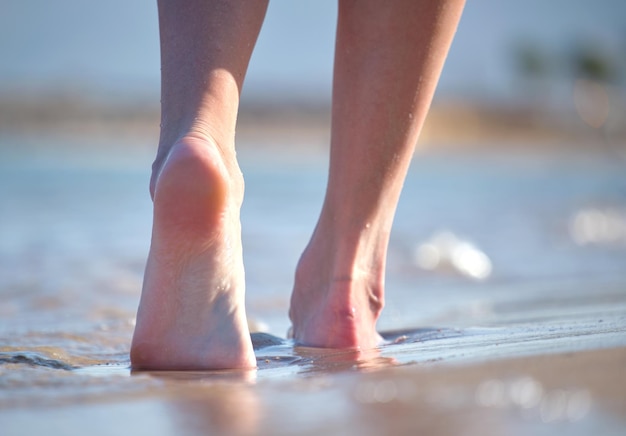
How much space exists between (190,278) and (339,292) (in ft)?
1.04

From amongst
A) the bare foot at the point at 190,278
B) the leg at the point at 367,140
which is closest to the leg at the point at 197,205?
the bare foot at the point at 190,278

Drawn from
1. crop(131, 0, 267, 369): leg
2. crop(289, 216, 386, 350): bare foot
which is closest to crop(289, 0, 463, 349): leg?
crop(289, 216, 386, 350): bare foot

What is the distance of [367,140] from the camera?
1.29m

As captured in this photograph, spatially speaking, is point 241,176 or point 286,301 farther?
point 286,301

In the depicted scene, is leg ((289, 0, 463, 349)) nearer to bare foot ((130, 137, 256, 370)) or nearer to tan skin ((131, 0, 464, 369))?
tan skin ((131, 0, 464, 369))

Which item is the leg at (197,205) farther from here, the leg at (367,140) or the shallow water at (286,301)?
the leg at (367,140)

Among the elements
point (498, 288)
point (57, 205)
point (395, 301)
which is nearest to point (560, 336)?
point (395, 301)

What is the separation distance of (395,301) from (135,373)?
1242 millimetres

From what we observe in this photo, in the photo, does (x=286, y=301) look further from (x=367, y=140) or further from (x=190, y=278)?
(x=190, y=278)

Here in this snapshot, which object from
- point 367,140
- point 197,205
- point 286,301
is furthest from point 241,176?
point 286,301

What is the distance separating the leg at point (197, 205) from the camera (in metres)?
1.06

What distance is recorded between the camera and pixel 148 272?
3.58ft

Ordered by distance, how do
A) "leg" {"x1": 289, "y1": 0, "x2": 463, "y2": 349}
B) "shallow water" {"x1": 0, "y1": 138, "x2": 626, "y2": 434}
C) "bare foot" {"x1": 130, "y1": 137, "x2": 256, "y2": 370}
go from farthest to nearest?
"leg" {"x1": 289, "y1": 0, "x2": 463, "y2": 349}
"bare foot" {"x1": 130, "y1": 137, "x2": 256, "y2": 370}
"shallow water" {"x1": 0, "y1": 138, "x2": 626, "y2": 434}

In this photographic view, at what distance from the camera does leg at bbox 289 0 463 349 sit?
1258 mm
